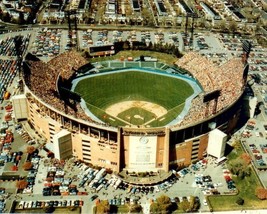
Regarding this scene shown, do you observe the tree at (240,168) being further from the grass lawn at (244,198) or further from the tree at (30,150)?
the tree at (30,150)

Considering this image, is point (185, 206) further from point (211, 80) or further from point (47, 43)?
point (47, 43)

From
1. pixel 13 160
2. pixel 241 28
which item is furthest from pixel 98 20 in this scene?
pixel 13 160

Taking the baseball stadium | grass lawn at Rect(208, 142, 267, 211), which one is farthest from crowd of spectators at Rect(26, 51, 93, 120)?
grass lawn at Rect(208, 142, 267, 211)

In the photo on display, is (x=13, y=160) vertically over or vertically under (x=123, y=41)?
under

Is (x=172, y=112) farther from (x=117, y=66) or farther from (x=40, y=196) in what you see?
(x=40, y=196)

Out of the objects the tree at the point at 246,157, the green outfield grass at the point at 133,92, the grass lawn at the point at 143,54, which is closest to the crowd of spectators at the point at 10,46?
the grass lawn at the point at 143,54

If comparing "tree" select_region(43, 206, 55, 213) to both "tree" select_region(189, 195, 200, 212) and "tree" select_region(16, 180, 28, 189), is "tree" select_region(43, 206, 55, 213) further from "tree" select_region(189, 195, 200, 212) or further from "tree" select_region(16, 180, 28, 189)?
"tree" select_region(189, 195, 200, 212)
